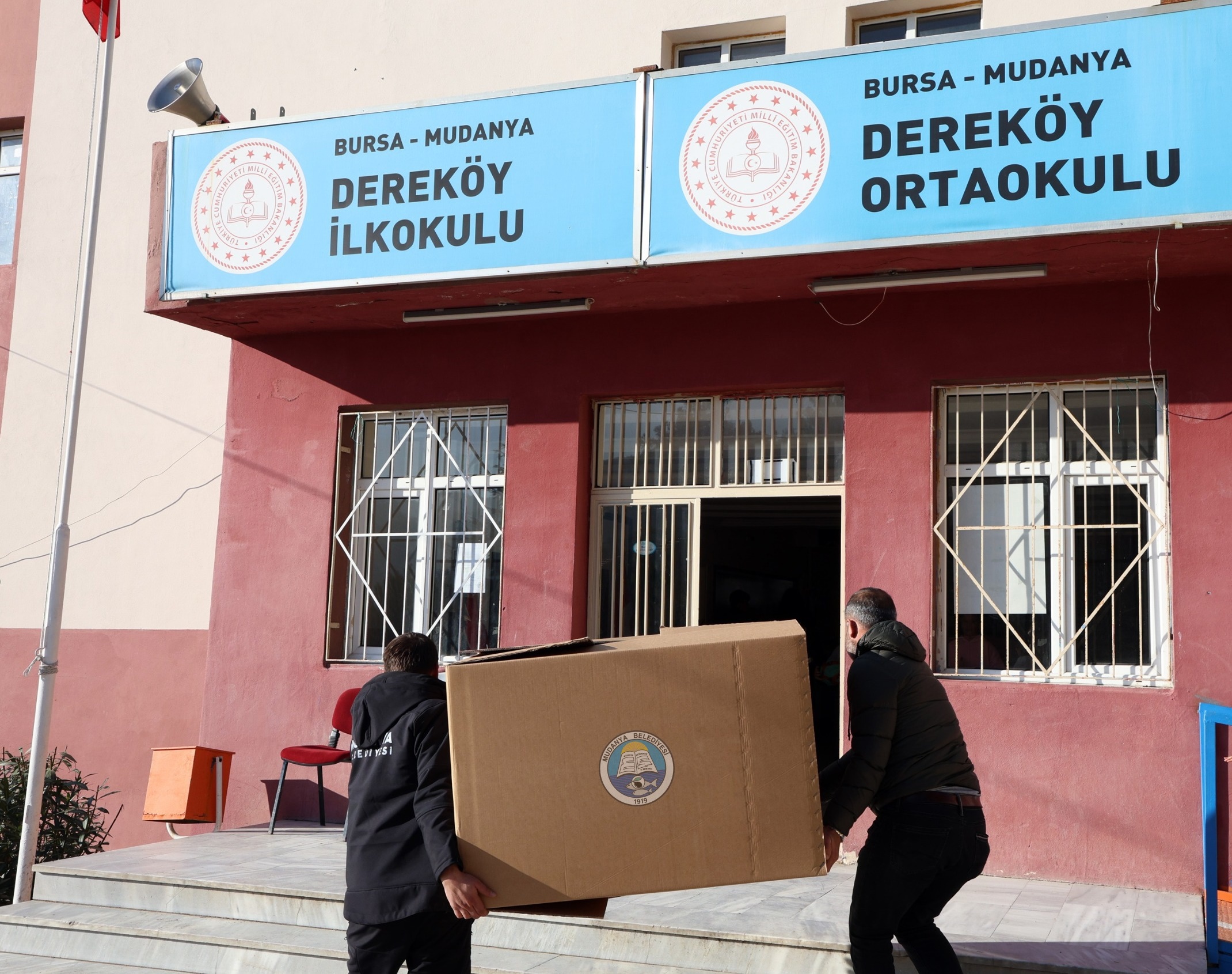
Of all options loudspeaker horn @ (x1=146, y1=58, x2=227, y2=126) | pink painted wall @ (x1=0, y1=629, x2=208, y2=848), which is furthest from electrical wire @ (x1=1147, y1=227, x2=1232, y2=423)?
pink painted wall @ (x1=0, y1=629, x2=208, y2=848)

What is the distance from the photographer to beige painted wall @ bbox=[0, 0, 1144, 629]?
26.2 ft

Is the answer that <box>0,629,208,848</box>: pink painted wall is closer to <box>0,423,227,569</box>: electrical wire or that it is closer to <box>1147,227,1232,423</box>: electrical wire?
<box>0,423,227,569</box>: electrical wire

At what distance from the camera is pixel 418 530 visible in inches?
301

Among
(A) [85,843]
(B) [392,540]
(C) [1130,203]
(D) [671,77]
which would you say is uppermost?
(D) [671,77]

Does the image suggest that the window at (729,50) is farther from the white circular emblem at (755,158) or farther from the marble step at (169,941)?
the marble step at (169,941)

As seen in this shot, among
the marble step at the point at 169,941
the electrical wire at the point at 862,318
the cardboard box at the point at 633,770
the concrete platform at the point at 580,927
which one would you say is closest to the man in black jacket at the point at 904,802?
the cardboard box at the point at 633,770

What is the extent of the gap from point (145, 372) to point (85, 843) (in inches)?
134

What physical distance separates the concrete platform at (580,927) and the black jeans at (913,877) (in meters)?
0.94

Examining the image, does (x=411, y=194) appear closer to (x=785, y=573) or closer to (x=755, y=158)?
(x=755, y=158)

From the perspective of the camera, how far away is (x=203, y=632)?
8273 millimetres

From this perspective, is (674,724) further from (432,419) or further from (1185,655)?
(432,419)

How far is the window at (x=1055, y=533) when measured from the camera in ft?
20.0

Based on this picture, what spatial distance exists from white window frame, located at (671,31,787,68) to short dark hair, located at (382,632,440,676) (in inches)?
206

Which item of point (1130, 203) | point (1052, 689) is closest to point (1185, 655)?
point (1052, 689)
